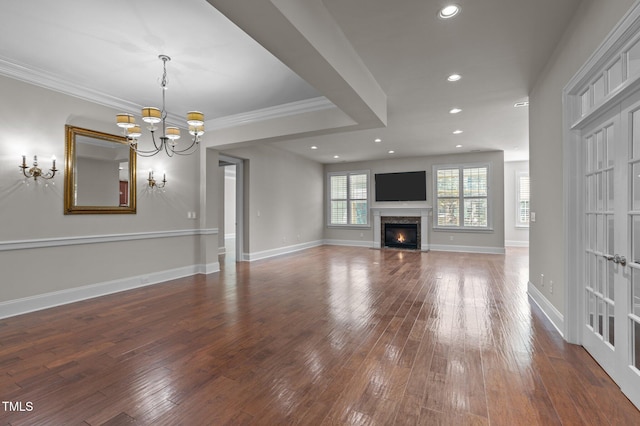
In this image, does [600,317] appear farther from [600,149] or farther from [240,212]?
[240,212]

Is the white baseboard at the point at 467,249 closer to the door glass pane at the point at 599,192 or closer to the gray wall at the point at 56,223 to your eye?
the door glass pane at the point at 599,192

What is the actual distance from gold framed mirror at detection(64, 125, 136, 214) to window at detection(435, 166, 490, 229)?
8.12m

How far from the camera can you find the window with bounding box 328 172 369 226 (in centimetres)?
1030

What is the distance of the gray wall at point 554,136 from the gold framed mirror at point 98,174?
573cm

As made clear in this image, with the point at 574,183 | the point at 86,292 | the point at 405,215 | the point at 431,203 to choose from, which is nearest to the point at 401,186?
the point at 405,215

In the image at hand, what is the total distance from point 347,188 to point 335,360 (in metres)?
8.44

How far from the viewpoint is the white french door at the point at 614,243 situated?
6.21 ft

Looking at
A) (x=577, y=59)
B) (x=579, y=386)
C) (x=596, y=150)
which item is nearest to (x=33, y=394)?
(x=579, y=386)

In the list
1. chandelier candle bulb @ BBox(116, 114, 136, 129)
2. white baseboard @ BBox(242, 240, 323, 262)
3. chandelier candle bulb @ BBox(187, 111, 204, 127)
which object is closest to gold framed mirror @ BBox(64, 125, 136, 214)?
chandelier candle bulb @ BBox(116, 114, 136, 129)

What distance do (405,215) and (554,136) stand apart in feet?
21.4

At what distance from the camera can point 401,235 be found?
9.77 metres

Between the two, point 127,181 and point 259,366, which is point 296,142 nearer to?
point 127,181

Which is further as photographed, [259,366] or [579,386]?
[259,366]

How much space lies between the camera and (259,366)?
2.35m
